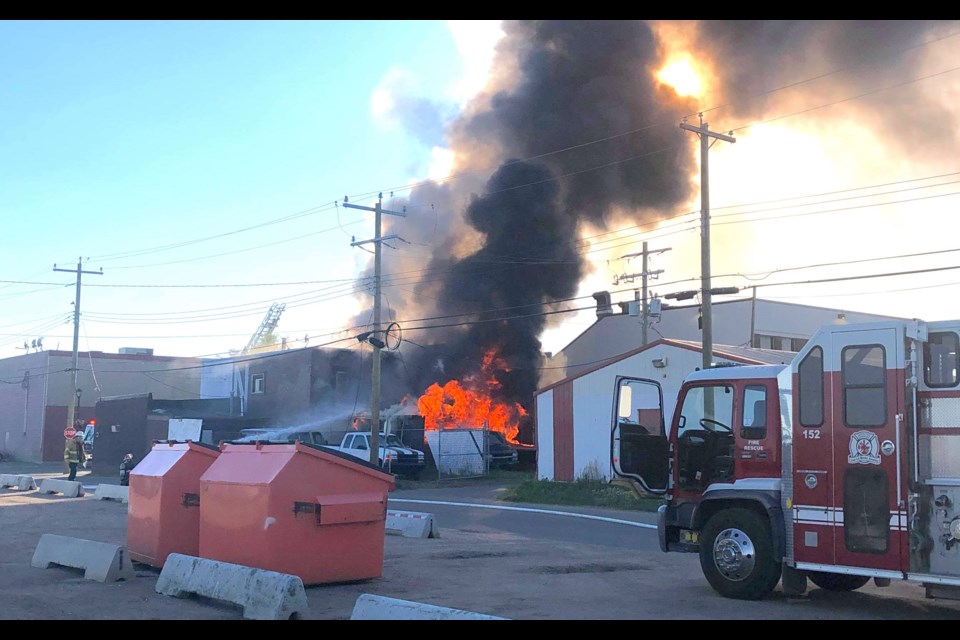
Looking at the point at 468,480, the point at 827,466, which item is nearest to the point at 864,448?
the point at 827,466

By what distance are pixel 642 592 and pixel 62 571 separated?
6926 millimetres

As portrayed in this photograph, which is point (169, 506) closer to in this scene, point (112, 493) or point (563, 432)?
point (112, 493)

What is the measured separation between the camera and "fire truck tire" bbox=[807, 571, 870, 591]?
31.8 feet

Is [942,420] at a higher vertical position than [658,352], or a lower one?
lower

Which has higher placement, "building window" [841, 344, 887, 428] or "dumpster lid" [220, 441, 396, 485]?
"building window" [841, 344, 887, 428]

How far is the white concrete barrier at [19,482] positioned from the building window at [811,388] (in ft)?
Result: 80.8

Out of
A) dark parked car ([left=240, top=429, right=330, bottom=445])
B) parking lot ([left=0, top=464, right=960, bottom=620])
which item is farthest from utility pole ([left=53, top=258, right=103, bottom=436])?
parking lot ([left=0, top=464, right=960, bottom=620])

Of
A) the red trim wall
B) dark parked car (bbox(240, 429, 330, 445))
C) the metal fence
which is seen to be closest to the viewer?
the red trim wall

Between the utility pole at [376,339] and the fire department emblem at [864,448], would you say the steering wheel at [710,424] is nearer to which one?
the fire department emblem at [864,448]

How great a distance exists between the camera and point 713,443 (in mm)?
9977

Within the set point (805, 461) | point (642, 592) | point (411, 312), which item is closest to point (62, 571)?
point (642, 592)

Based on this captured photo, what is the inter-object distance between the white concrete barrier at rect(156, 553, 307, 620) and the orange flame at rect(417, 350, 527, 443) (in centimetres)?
3030

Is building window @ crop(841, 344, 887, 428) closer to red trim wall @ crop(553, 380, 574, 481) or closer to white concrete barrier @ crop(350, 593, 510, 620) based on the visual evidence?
white concrete barrier @ crop(350, 593, 510, 620)
